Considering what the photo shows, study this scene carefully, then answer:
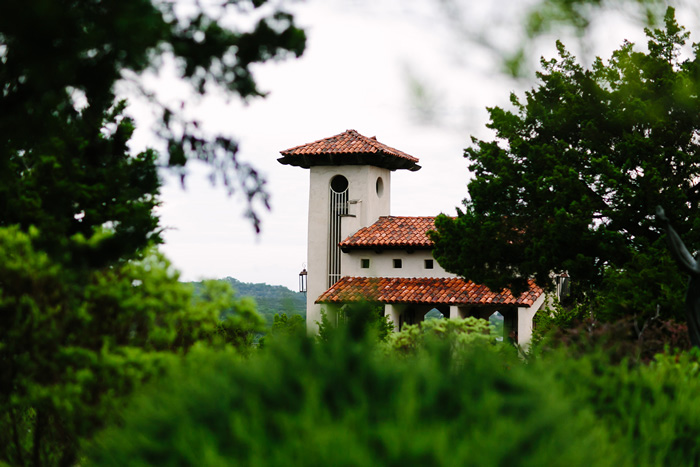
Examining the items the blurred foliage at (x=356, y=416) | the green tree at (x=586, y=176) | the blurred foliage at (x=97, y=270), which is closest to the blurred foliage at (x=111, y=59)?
the blurred foliage at (x=97, y=270)

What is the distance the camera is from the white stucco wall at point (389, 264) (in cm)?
3731

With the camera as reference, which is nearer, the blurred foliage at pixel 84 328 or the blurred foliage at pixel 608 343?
the blurred foliage at pixel 84 328

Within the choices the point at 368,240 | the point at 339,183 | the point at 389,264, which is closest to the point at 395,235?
the point at 368,240

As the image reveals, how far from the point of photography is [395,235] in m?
38.3

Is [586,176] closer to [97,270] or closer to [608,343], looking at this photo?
[608,343]

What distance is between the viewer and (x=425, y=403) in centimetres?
474

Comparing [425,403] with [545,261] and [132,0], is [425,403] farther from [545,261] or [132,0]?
[545,261]

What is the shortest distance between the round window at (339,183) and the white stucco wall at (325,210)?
37 centimetres

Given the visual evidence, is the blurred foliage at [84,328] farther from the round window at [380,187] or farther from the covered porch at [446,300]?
the round window at [380,187]

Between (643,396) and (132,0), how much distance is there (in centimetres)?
546

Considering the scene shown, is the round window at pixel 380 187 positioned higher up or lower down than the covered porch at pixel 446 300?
higher up

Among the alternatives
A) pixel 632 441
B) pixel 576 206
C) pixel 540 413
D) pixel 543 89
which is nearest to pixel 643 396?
pixel 632 441

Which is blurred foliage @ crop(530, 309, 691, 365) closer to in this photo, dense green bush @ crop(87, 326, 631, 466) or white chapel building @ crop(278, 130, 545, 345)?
dense green bush @ crop(87, 326, 631, 466)

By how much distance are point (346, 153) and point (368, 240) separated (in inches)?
183
